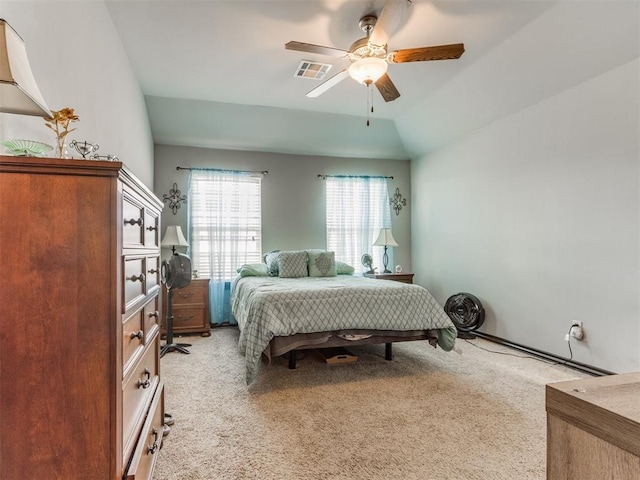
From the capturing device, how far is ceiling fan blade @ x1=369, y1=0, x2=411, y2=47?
1.98m

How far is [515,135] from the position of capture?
3580mm

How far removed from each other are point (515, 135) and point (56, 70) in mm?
3837

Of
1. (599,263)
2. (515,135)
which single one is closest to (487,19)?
(515,135)

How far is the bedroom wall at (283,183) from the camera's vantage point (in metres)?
4.64

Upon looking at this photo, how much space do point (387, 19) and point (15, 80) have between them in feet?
6.45

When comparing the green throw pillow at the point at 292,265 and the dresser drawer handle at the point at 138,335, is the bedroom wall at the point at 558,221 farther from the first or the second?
the dresser drawer handle at the point at 138,335

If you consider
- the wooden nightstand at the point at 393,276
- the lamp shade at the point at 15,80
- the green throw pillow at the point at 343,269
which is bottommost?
the wooden nightstand at the point at 393,276

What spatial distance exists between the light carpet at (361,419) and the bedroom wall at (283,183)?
2.16 m

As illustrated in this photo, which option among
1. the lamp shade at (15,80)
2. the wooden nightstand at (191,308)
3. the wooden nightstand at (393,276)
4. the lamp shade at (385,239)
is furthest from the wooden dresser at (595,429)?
the lamp shade at (385,239)

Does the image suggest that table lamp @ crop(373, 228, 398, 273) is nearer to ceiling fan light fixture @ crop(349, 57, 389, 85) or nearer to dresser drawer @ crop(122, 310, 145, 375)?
ceiling fan light fixture @ crop(349, 57, 389, 85)

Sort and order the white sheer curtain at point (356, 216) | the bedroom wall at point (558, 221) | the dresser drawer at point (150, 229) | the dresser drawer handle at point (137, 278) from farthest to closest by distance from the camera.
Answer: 1. the white sheer curtain at point (356, 216)
2. the bedroom wall at point (558, 221)
3. the dresser drawer at point (150, 229)
4. the dresser drawer handle at point (137, 278)

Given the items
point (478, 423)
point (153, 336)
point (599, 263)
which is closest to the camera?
point (153, 336)

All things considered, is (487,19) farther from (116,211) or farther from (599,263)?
(116,211)

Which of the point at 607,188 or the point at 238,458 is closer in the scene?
the point at 238,458
